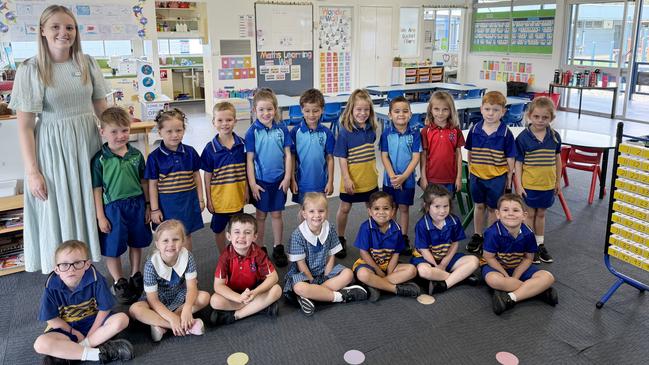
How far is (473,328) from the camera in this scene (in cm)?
268

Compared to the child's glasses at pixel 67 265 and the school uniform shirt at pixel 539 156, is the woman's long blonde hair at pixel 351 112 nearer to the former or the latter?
the school uniform shirt at pixel 539 156

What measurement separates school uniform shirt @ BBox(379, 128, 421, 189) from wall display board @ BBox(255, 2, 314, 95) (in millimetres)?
6410

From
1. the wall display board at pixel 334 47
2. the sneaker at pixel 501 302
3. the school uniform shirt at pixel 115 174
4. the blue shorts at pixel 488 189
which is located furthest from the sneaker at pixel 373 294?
the wall display board at pixel 334 47

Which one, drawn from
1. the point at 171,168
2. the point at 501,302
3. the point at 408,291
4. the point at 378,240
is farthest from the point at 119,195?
the point at 501,302

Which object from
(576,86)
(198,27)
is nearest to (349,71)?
(198,27)

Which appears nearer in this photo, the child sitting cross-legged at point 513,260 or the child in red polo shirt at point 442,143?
the child sitting cross-legged at point 513,260

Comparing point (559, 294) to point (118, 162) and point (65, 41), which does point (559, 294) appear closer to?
point (118, 162)

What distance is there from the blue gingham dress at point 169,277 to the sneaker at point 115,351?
0.97 feet

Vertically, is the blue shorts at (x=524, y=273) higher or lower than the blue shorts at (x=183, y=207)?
lower

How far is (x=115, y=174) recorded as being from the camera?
9.26ft

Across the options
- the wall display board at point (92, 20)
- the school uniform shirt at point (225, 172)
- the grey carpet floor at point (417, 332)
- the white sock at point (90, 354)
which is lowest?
the grey carpet floor at point (417, 332)

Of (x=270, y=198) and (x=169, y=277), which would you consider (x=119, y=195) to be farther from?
(x=270, y=198)

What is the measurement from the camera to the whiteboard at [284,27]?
930 cm

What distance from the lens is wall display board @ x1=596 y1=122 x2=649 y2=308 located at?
2.69m
